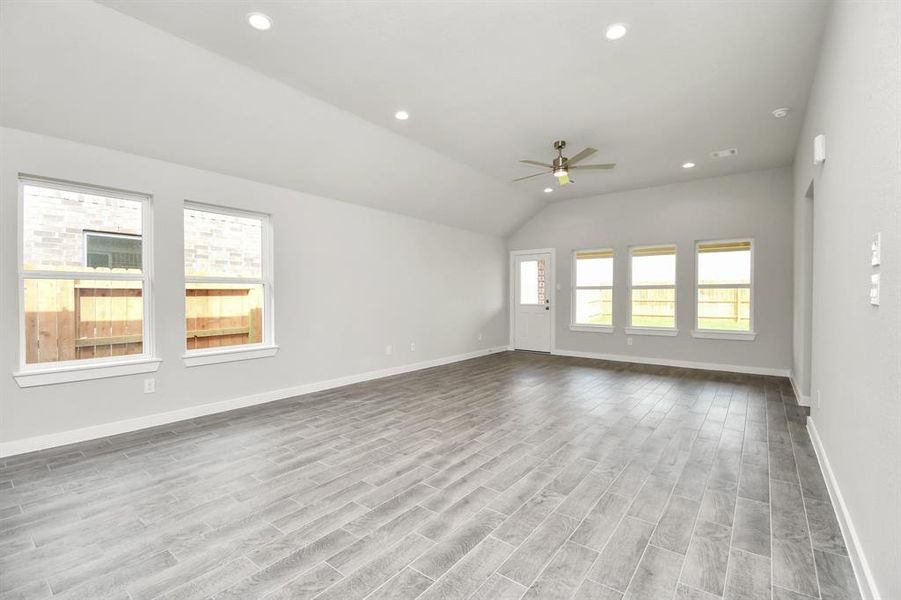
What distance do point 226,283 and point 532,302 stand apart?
5913 mm

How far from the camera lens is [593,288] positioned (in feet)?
24.9

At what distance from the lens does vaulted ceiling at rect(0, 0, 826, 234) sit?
264 cm

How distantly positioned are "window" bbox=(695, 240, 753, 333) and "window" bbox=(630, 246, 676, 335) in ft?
1.35

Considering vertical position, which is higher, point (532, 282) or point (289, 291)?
point (532, 282)

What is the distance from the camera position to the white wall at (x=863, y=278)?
136 cm

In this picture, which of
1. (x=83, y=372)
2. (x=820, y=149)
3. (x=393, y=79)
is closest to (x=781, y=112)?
(x=820, y=149)

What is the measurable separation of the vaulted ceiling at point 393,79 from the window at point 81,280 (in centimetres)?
58

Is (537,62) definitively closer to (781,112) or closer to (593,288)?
(781,112)

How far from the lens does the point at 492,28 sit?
110 inches

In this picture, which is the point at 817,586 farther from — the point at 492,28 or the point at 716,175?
the point at 716,175

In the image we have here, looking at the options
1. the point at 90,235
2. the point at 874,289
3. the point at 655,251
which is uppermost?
the point at 655,251

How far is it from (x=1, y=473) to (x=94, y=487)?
33.0 inches

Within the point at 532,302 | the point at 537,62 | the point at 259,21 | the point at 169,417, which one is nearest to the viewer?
the point at 259,21

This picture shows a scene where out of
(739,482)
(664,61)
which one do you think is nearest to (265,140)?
(664,61)
